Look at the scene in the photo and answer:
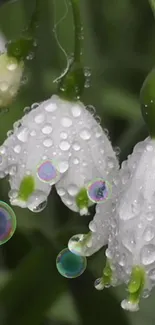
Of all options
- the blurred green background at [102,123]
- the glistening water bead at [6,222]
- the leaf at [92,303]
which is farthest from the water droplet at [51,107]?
the leaf at [92,303]

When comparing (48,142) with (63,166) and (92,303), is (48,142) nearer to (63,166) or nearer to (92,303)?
(63,166)

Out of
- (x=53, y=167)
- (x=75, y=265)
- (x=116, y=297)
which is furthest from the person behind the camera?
(x=116, y=297)

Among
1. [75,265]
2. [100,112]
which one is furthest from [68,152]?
[100,112]

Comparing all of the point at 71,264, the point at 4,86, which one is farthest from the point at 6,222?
the point at 4,86

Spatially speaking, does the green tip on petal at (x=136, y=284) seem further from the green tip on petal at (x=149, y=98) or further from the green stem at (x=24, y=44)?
the green stem at (x=24, y=44)

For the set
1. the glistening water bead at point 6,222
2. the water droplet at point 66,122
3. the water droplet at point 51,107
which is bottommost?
the glistening water bead at point 6,222

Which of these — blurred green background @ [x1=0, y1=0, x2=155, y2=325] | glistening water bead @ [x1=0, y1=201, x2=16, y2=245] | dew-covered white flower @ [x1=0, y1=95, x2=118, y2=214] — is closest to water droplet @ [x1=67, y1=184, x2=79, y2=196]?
dew-covered white flower @ [x1=0, y1=95, x2=118, y2=214]

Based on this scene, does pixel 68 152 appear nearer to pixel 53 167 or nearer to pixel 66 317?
pixel 53 167
